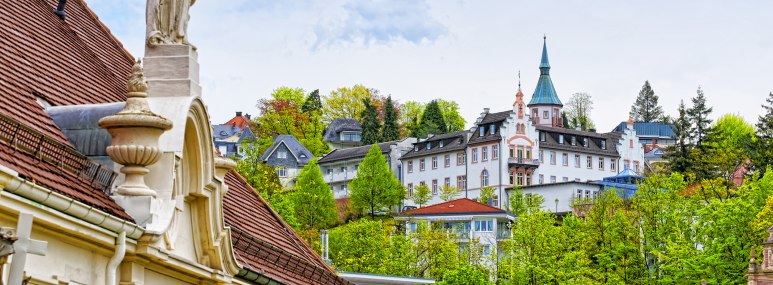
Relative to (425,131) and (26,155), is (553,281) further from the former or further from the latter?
(425,131)

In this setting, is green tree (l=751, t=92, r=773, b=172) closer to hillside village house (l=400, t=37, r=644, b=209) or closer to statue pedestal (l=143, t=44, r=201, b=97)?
hillside village house (l=400, t=37, r=644, b=209)

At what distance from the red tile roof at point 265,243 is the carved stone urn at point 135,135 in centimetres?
482

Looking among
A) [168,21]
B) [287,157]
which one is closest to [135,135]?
[168,21]

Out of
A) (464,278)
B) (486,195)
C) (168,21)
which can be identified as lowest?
(168,21)

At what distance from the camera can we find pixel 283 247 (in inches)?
953

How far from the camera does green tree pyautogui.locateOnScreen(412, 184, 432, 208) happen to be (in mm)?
159750

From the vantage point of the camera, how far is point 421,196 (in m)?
159

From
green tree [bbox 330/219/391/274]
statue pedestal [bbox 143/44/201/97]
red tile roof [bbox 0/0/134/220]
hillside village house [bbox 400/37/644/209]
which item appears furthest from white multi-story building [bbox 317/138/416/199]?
statue pedestal [bbox 143/44/201/97]

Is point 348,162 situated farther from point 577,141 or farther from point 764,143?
point 764,143

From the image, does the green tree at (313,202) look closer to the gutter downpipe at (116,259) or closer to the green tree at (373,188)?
the green tree at (373,188)

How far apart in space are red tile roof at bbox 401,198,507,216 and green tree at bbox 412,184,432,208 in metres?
15.5

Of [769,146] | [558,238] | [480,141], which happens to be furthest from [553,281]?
[480,141]

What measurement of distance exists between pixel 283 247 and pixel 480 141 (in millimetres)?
141848

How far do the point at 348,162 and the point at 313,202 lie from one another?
3892 centimetres
